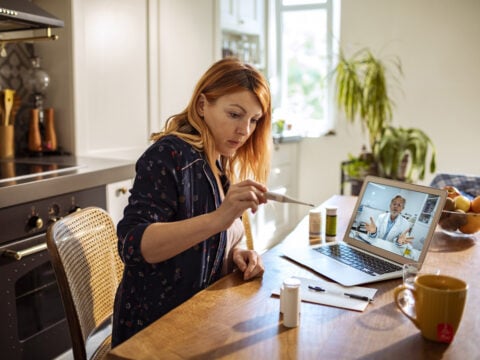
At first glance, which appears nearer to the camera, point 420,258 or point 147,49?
point 420,258

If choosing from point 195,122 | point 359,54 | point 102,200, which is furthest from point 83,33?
point 359,54

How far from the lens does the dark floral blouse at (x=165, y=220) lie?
125cm

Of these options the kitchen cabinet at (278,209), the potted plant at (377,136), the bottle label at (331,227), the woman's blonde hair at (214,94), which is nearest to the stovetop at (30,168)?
the woman's blonde hair at (214,94)

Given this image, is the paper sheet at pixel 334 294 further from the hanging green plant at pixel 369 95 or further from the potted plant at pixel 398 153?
the hanging green plant at pixel 369 95

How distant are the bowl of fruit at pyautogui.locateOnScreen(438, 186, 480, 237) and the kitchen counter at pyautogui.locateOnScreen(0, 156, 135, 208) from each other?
1.37 m

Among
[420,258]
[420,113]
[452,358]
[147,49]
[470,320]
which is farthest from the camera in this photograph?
[420,113]

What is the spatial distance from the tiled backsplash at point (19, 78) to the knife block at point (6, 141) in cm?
14

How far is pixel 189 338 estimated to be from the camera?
0.95 meters

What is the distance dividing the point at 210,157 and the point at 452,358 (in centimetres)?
77

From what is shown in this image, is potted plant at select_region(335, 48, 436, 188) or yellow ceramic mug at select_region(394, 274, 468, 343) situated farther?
potted plant at select_region(335, 48, 436, 188)

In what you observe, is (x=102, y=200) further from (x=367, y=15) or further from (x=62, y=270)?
(x=367, y=15)

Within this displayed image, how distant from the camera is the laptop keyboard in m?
1.34

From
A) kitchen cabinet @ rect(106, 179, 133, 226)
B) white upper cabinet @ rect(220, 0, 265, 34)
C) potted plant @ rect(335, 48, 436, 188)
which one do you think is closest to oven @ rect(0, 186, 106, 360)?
kitchen cabinet @ rect(106, 179, 133, 226)

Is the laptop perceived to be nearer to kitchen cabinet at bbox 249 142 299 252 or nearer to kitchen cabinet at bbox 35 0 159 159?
kitchen cabinet at bbox 35 0 159 159
